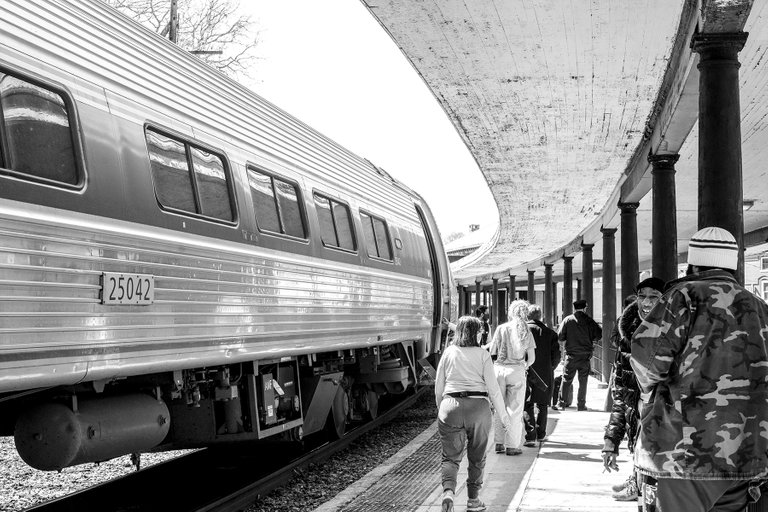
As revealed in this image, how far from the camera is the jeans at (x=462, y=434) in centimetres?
715

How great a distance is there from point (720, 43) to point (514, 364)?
386 cm

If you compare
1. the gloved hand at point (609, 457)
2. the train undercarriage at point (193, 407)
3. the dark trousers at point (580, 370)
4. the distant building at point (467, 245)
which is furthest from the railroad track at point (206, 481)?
the distant building at point (467, 245)

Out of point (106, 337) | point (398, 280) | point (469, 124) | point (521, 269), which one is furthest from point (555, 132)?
point (521, 269)

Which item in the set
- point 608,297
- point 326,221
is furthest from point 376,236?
point 608,297

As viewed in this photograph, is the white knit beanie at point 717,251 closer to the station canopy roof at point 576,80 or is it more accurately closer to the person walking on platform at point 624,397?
the person walking on platform at point 624,397

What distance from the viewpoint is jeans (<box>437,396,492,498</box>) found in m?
7.15

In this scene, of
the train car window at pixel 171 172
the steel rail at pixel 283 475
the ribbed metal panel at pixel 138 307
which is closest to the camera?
the ribbed metal panel at pixel 138 307

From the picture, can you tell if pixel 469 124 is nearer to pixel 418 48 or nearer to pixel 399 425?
pixel 418 48

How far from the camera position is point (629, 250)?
18.6 meters

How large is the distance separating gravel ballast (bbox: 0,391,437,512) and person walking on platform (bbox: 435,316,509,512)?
154 cm

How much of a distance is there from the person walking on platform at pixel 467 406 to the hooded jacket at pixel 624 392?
1.72 metres

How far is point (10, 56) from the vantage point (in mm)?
4574

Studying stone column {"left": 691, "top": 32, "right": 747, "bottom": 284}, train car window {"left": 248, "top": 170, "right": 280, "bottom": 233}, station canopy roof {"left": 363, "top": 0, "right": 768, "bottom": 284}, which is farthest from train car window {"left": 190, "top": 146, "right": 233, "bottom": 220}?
stone column {"left": 691, "top": 32, "right": 747, "bottom": 284}

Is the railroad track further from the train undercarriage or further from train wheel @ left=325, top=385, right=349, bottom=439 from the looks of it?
the train undercarriage
